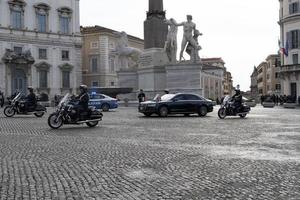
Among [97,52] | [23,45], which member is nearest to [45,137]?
[23,45]

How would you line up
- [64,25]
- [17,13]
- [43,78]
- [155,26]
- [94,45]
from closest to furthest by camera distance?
[155,26] < [17,13] < [43,78] < [64,25] < [94,45]

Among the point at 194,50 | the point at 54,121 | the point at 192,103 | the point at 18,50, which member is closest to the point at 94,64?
the point at 18,50

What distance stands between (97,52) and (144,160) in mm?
69141

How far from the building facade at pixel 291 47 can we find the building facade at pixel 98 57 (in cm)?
2660

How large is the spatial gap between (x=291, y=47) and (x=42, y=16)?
3435 centimetres

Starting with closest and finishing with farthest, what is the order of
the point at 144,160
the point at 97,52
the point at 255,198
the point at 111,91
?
1. the point at 255,198
2. the point at 144,160
3. the point at 111,91
4. the point at 97,52

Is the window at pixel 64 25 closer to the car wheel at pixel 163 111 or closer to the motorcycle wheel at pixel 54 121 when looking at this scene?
the car wheel at pixel 163 111

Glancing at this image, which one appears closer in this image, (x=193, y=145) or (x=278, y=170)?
(x=278, y=170)

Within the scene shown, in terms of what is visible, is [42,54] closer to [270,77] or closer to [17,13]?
[17,13]

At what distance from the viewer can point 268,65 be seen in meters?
125

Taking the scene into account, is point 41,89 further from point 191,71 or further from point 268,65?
point 268,65

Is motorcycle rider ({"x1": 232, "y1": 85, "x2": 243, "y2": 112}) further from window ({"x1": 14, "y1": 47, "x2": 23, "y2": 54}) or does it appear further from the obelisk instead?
window ({"x1": 14, "y1": 47, "x2": 23, "y2": 54})

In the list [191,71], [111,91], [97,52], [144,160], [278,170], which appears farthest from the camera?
[97,52]

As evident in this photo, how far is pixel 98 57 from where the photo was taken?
77.1 meters
